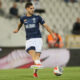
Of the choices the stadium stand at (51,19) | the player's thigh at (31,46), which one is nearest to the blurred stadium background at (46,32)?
the stadium stand at (51,19)

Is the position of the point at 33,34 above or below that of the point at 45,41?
above

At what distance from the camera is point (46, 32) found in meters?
20.8

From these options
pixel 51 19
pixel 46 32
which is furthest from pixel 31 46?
pixel 51 19

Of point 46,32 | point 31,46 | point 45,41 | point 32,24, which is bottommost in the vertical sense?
point 45,41

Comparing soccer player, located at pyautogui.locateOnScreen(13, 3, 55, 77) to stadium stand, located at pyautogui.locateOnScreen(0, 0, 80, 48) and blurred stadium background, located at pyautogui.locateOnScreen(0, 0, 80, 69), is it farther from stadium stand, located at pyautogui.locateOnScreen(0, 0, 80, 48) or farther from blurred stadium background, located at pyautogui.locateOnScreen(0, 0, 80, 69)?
stadium stand, located at pyautogui.locateOnScreen(0, 0, 80, 48)

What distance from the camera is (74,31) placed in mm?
20281

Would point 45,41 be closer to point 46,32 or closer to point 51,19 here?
Result: point 46,32

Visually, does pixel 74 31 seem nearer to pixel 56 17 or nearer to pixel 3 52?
pixel 56 17

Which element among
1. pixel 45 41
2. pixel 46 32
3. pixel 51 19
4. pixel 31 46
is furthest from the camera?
pixel 51 19

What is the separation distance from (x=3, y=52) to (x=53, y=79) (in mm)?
5977

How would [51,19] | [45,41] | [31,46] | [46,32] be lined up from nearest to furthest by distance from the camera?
1. [31,46]
2. [45,41]
3. [46,32]
4. [51,19]

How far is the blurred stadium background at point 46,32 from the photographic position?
15216mm

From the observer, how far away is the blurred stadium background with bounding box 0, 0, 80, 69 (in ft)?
49.9

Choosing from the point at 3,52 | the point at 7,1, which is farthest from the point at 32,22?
the point at 7,1
